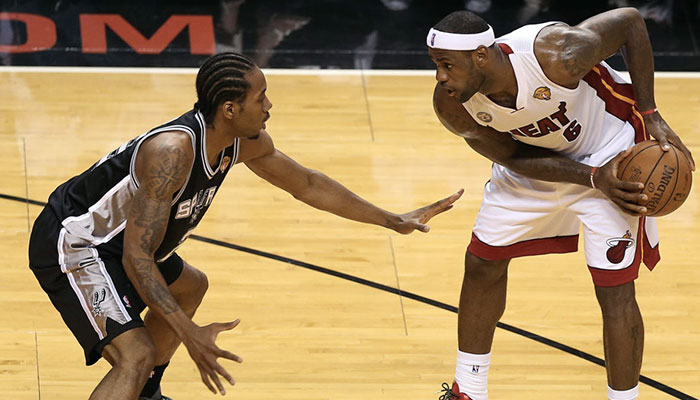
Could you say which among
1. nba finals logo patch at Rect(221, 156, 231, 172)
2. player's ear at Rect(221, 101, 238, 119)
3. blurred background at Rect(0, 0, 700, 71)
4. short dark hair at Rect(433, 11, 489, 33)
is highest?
short dark hair at Rect(433, 11, 489, 33)

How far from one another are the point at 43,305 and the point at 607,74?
10.4 feet

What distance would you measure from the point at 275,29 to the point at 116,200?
18.5ft

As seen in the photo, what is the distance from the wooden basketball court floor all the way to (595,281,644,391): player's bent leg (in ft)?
2.14

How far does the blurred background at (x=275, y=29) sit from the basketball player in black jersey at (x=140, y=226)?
15.9 feet

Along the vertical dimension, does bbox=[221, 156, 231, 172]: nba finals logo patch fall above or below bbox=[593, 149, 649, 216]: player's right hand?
below

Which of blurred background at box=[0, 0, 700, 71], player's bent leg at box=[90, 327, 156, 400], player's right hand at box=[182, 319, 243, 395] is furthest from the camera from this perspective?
blurred background at box=[0, 0, 700, 71]

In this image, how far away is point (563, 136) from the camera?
452cm

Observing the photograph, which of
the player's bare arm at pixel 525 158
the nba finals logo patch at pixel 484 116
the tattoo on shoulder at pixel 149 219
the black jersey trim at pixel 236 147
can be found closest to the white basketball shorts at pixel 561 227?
the player's bare arm at pixel 525 158

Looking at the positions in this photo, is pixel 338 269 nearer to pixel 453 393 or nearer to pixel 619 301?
pixel 453 393

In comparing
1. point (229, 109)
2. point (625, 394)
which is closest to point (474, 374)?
point (625, 394)

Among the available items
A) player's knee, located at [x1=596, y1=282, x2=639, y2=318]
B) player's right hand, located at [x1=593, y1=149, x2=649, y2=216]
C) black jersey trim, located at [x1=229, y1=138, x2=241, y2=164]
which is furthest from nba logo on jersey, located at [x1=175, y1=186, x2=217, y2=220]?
player's knee, located at [x1=596, y1=282, x2=639, y2=318]

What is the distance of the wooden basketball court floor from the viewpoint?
17.2 ft

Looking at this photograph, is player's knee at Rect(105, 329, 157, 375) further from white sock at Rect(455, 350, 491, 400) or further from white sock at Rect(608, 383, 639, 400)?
white sock at Rect(608, 383, 639, 400)

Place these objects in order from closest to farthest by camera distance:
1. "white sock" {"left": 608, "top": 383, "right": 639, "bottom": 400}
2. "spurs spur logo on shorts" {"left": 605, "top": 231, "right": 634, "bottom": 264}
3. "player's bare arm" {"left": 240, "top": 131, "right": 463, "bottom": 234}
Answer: "spurs spur logo on shorts" {"left": 605, "top": 231, "right": 634, "bottom": 264}, "white sock" {"left": 608, "top": 383, "right": 639, "bottom": 400}, "player's bare arm" {"left": 240, "top": 131, "right": 463, "bottom": 234}
